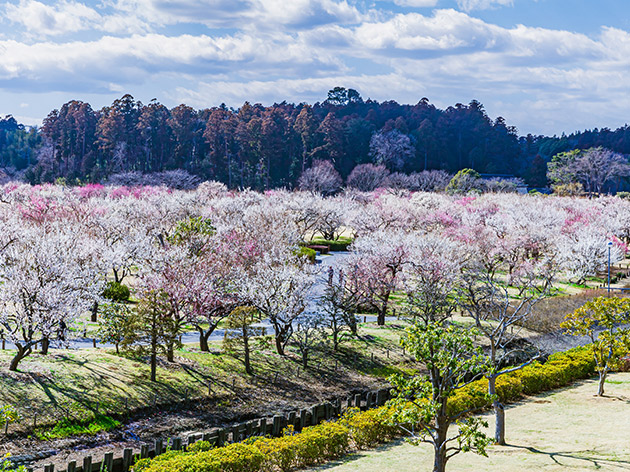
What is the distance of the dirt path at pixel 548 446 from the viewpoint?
18.7 metres

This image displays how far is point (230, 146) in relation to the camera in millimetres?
119438

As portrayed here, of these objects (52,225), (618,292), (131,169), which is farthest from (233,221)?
(131,169)

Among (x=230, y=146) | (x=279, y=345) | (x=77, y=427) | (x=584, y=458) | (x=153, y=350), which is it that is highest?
(x=230, y=146)

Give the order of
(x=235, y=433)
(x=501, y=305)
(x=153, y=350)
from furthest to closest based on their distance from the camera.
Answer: (x=501, y=305) → (x=153, y=350) → (x=235, y=433)

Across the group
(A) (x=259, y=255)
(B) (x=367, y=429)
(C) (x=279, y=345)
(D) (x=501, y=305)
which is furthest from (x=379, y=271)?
(B) (x=367, y=429)

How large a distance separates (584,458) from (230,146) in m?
106

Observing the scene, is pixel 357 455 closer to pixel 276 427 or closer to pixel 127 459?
pixel 276 427

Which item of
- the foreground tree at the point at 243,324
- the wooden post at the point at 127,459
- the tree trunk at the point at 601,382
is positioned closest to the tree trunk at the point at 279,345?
the foreground tree at the point at 243,324

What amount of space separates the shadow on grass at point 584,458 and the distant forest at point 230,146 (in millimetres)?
100503

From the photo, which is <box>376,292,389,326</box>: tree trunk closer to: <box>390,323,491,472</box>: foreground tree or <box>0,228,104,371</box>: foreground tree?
<box>0,228,104,371</box>: foreground tree

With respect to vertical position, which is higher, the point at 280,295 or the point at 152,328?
the point at 280,295

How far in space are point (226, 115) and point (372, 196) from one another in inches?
1494

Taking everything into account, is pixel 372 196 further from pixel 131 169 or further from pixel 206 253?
pixel 206 253

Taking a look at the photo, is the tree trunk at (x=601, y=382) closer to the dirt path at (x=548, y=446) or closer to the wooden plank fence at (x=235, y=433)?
the dirt path at (x=548, y=446)
